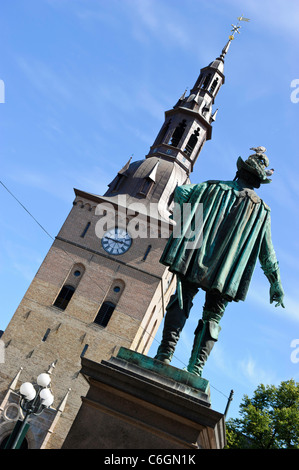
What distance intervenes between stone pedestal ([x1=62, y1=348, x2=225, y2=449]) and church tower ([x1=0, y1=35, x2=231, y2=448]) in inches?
1045

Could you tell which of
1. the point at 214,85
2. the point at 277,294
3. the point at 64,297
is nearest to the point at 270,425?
the point at 64,297

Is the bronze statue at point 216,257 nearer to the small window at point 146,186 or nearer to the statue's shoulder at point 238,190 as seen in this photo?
the statue's shoulder at point 238,190

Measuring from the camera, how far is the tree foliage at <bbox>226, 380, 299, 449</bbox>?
23.2 m

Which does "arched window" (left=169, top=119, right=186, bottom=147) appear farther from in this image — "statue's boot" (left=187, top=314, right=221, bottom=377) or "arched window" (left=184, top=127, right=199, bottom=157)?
"statue's boot" (left=187, top=314, right=221, bottom=377)

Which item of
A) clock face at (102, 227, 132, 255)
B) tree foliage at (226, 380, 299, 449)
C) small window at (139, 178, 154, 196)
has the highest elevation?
small window at (139, 178, 154, 196)

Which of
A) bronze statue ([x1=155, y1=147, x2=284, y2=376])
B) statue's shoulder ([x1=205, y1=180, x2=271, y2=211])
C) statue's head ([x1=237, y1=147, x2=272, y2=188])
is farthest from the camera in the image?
statue's head ([x1=237, y1=147, x2=272, y2=188])

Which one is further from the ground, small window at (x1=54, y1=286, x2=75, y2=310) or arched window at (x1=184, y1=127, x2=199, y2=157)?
arched window at (x1=184, y1=127, x2=199, y2=157)

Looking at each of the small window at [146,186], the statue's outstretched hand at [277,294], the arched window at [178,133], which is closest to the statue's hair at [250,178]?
the statue's outstretched hand at [277,294]

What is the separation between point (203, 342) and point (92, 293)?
94.5ft

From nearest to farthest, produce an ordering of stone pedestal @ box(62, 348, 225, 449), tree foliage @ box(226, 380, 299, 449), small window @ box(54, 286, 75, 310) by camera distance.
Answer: stone pedestal @ box(62, 348, 225, 449)
tree foliage @ box(226, 380, 299, 449)
small window @ box(54, 286, 75, 310)

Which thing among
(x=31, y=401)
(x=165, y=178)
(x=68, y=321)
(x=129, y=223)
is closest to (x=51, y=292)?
(x=68, y=321)

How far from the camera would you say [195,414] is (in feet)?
13.2

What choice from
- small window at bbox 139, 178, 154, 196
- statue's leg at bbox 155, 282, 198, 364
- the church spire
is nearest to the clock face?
small window at bbox 139, 178, 154, 196
